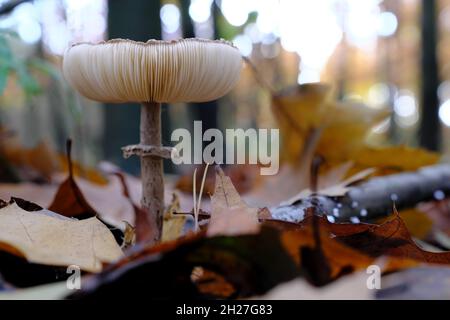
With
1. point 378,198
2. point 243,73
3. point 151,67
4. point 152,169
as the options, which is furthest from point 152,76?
point 243,73

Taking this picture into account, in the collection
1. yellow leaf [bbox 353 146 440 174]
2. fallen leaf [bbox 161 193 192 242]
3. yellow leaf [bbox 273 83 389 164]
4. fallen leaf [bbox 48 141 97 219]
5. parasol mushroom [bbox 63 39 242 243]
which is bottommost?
fallen leaf [bbox 161 193 192 242]

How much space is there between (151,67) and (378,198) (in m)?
1.02

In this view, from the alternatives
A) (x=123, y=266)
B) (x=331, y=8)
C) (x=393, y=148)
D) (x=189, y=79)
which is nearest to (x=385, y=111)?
(x=393, y=148)

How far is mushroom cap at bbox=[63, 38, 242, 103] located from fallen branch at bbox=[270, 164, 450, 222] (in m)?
0.44

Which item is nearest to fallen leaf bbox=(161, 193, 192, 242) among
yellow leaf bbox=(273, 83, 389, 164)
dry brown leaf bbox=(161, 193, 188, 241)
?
dry brown leaf bbox=(161, 193, 188, 241)

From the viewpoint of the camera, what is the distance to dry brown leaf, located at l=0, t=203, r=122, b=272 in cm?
90

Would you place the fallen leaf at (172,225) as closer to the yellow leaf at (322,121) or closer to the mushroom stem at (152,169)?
the mushroom stem at (152,169)

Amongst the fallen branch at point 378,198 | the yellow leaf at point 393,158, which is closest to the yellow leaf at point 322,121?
the yellow leaf at point 393,158

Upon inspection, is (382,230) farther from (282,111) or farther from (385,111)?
(282,111)

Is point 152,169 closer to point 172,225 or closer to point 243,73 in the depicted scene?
point 172,225

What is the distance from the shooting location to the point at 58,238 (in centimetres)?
99

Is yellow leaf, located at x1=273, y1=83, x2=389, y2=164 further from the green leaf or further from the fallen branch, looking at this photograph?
the green leaf
